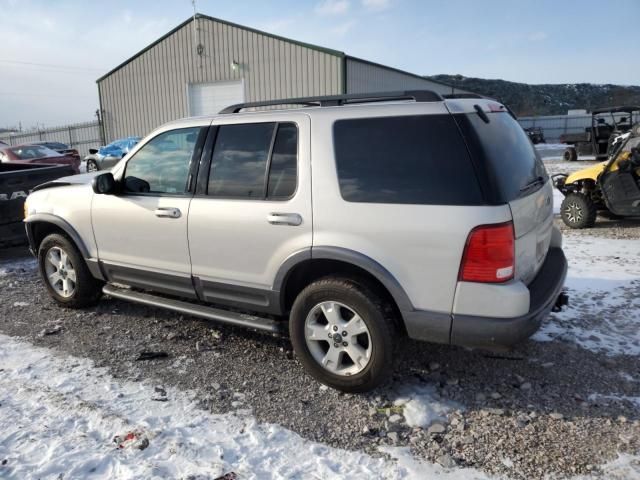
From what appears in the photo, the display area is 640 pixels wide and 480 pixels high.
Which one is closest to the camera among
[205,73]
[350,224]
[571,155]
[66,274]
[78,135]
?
[350,224]

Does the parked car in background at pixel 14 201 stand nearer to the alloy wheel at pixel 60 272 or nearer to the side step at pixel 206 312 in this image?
the alloy wheel at pixel 60 272

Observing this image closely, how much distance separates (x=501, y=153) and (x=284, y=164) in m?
1.43

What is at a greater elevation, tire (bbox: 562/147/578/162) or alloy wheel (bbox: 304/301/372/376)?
tire (bbox: 562/147/578/162)

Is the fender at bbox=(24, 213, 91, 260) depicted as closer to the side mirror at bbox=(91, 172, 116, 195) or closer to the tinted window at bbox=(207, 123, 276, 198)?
the side mirror at bbox=(91, 172, 116, 195)

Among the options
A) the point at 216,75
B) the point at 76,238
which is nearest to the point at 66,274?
the point at 76,238

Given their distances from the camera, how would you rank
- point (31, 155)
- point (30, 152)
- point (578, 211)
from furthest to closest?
1. point (30, 152)
2. point (31, 155)
3. point (578, 211)

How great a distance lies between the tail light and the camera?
8.99 feet

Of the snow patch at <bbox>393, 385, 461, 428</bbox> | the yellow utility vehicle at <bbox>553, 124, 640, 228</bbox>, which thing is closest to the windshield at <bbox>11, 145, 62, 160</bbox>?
the yellow utility vehicle at <bbox>553, 124, 640, 228</bbox>

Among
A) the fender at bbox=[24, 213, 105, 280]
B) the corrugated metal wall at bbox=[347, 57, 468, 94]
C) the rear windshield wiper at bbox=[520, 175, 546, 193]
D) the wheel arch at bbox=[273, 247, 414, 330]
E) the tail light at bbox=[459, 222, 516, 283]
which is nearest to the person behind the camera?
the tail light at bbox=[459, 222, 516, 283]

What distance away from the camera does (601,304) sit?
470cm

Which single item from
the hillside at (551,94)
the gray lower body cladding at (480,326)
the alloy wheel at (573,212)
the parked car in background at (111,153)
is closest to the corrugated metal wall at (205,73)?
the parked car in background at (111,153)

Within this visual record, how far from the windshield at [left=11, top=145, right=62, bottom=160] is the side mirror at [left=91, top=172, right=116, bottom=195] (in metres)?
14.2

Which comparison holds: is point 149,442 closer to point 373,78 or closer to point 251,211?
point 251,211

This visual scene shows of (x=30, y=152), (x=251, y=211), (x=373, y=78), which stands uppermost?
(x=373, y=78)
